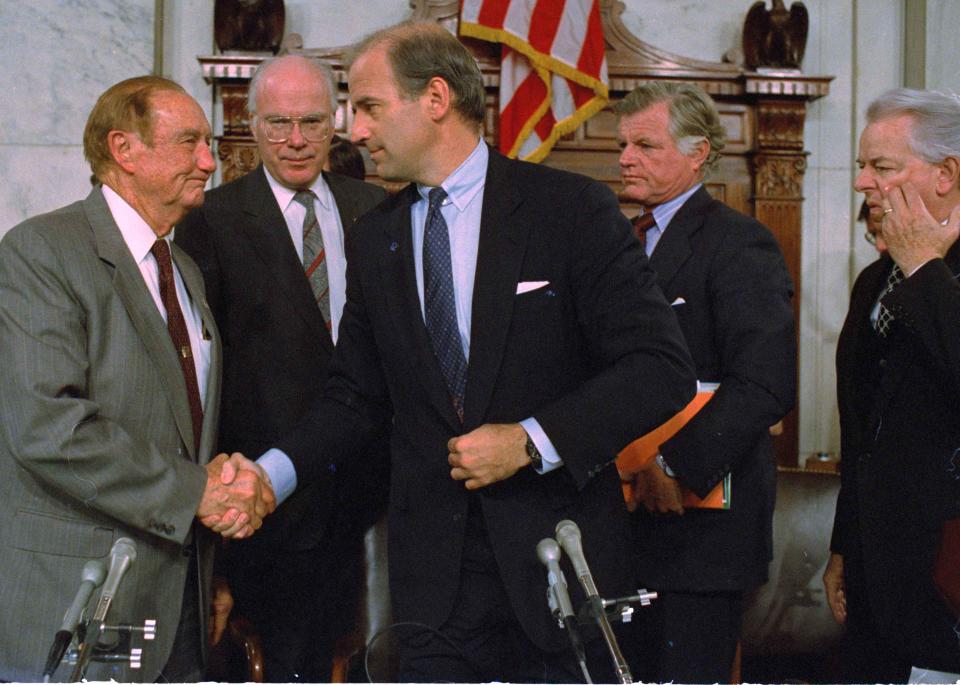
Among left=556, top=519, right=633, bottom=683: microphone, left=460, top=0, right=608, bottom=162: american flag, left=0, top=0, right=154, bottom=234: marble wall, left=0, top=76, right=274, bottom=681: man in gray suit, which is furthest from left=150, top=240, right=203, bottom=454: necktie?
left=460, top=0, right=608, bottom=162: american flag

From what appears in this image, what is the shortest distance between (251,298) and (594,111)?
10.6ft

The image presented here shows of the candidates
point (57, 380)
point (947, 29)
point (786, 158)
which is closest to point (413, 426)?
point (57, 380)

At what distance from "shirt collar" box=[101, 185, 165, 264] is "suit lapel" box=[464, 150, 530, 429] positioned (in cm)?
76

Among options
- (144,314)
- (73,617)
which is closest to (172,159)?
(144,314)

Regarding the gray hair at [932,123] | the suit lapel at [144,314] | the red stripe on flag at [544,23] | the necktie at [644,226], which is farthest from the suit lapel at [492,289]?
the red stripe on flag at [544,23]

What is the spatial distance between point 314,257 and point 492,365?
44.2 inches

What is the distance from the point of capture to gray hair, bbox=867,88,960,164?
8.45 feet

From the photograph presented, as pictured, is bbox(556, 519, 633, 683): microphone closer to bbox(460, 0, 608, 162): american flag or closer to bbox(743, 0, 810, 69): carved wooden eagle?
bbox(460, 0, 608, 162): american flag

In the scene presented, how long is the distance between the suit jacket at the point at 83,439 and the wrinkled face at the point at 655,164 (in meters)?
1.39

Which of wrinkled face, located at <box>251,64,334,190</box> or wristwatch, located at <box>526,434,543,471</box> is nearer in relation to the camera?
wristwatch, located at <box>526,434,543,471</box>

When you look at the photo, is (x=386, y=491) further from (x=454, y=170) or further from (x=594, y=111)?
(x=594, y=111)

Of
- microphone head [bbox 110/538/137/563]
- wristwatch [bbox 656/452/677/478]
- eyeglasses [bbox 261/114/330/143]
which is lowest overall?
microphone head [bbox 110/538/137/563]

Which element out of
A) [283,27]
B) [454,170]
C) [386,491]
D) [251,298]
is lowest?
[386,491]

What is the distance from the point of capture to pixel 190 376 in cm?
249
